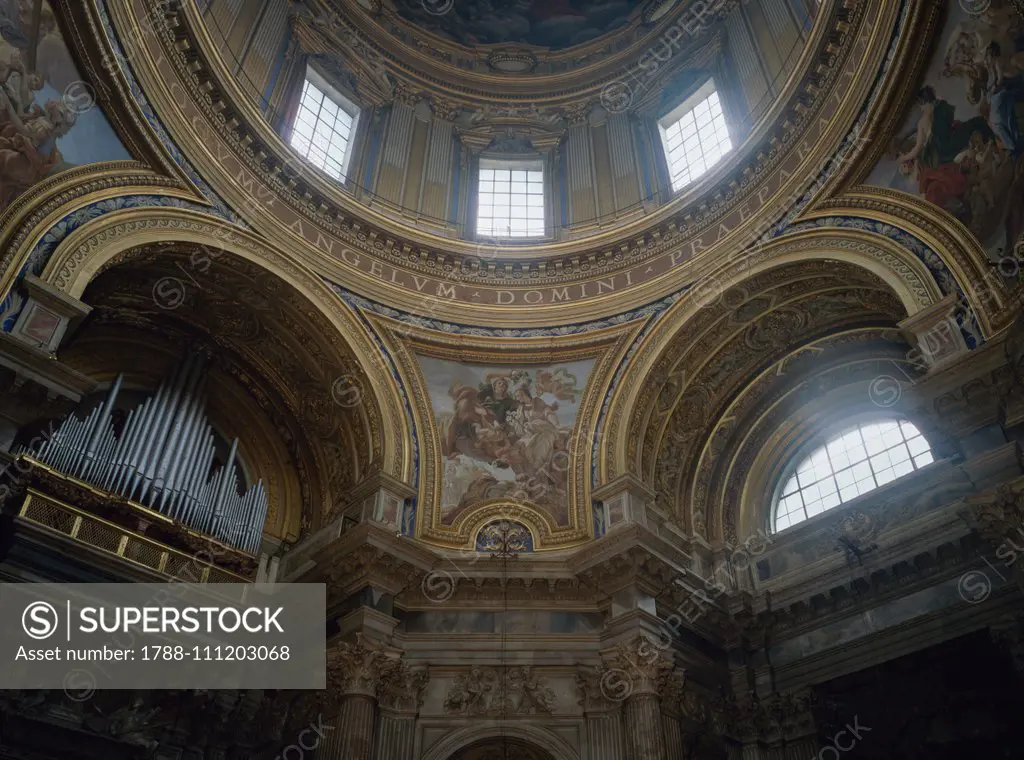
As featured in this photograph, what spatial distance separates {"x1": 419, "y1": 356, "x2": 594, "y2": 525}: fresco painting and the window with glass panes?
4.19 metres

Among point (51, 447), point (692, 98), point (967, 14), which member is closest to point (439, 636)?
point (51, 447)

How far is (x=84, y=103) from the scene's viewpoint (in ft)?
39.9

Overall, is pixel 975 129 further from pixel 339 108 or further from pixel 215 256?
pixel 339 108

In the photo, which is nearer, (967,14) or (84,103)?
(967,14)

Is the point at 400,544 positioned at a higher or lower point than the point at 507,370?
lower

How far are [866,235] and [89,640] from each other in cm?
1296

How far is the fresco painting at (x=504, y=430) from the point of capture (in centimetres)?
1491

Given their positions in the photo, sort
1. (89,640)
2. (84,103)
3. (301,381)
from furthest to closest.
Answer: (301,381) → (84,103) → (89,640)

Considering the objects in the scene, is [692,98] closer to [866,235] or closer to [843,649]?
[866,235]

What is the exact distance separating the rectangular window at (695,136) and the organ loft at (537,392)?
10 cm
